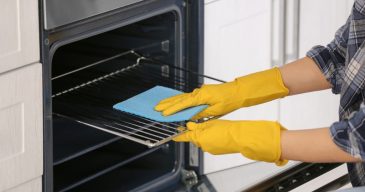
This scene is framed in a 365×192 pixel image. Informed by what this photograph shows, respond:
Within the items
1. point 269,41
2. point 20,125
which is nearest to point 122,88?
point 269,41

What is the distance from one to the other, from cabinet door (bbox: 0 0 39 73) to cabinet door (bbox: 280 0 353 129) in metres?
1.13

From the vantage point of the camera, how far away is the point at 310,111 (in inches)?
126

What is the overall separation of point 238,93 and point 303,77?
0.62 ft

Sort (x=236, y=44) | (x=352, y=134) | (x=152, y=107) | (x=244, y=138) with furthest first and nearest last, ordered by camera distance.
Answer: (x=236, y=44)
(x=152, y=107)
(x=244, y=138)
(x=352, y=134)

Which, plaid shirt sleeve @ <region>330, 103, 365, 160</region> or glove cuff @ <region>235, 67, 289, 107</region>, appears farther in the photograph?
glove cuff @ <region>235, 67, 289, 107</region>

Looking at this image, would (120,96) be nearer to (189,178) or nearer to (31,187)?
(189,178)

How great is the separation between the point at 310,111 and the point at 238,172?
34 cm

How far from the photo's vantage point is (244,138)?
2.22m

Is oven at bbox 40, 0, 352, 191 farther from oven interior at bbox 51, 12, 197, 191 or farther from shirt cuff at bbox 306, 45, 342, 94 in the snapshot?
shirt cuff at bbox 306, 45, 342, 94

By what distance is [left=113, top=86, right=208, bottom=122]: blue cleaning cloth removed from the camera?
2.40 m

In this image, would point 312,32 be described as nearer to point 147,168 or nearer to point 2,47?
point 147,168

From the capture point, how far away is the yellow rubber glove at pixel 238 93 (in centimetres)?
251

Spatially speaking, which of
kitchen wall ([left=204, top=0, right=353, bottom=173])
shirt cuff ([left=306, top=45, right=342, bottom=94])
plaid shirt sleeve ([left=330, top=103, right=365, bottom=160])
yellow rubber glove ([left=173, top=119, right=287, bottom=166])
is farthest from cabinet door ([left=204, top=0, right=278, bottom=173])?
plaid shirt sleeve ([left=330, top=103, right=365, bottom=160])

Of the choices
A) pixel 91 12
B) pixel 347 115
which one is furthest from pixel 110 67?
pixel 347 115
